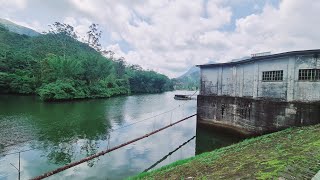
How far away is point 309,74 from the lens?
50.4ft

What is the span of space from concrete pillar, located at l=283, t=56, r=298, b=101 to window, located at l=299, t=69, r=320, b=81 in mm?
496

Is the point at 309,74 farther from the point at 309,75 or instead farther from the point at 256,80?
the point at 256,80

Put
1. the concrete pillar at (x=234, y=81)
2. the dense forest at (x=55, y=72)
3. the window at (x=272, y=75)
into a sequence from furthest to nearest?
the dense forest at (x=55, y=72) < the concrete pillar at (x=234, y=81) < the window at (x=272, y=75)

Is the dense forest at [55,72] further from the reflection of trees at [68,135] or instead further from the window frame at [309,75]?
the window frame at [309,75]

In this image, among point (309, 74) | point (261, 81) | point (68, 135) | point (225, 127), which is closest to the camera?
point (309, 74)

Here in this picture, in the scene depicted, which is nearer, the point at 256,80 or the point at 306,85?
the point at 306,85

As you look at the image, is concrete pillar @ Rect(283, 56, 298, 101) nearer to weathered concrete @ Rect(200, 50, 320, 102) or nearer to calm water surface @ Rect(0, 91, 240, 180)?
weathered concrete @ Rect(200, 50, 320, 102)

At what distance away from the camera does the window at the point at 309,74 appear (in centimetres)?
1502

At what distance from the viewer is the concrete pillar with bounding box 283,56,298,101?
16031 millimetres

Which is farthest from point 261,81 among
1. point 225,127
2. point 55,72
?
point 55,72

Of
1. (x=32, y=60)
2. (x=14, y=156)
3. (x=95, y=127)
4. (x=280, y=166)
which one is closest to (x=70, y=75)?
(x=32, y=60)

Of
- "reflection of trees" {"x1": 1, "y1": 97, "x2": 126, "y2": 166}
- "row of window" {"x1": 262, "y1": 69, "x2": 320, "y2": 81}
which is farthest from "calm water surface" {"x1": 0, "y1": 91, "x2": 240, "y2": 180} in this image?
"row of window" {"x1": 262, "y1": 69, "x2": 320, "y2": 81}

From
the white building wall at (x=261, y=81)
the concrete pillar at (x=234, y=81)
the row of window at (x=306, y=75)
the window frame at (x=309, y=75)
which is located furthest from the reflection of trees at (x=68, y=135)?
the window frame at (x=309, y=75)

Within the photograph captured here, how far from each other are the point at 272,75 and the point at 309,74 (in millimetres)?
2720
